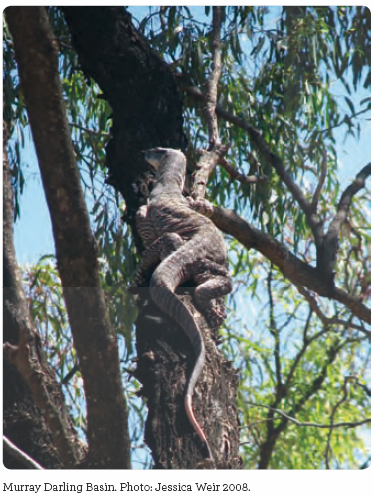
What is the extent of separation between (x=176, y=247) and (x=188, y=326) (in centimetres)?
80

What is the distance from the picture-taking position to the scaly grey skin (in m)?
2.50

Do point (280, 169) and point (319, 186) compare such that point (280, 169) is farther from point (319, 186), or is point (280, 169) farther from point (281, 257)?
point (281, 257)

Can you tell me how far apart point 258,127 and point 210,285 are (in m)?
2.05

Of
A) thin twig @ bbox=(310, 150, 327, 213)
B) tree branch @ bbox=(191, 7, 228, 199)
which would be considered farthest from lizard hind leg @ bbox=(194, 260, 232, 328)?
thin twig @ bbox=(310, 150, 327, 213)

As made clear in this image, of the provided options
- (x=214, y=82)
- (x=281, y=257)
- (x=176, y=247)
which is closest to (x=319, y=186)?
(x=281, y=257)

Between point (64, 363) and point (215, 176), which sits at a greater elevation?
point (215, 176)

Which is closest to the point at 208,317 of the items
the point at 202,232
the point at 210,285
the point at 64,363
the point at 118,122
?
the point at 210,285

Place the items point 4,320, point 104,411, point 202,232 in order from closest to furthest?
1. point 104,411
2. point 4,320
3. point 202,232

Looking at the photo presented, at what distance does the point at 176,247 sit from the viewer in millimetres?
3033

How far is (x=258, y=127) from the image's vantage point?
14.8ft

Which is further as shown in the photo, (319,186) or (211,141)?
(319,186)

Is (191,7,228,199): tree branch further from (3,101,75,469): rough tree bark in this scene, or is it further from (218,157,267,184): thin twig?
(3,101,75,469): rough tree bark

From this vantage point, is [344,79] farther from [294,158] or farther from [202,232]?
[202,232]

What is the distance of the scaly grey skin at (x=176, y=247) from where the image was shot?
8.19ft
